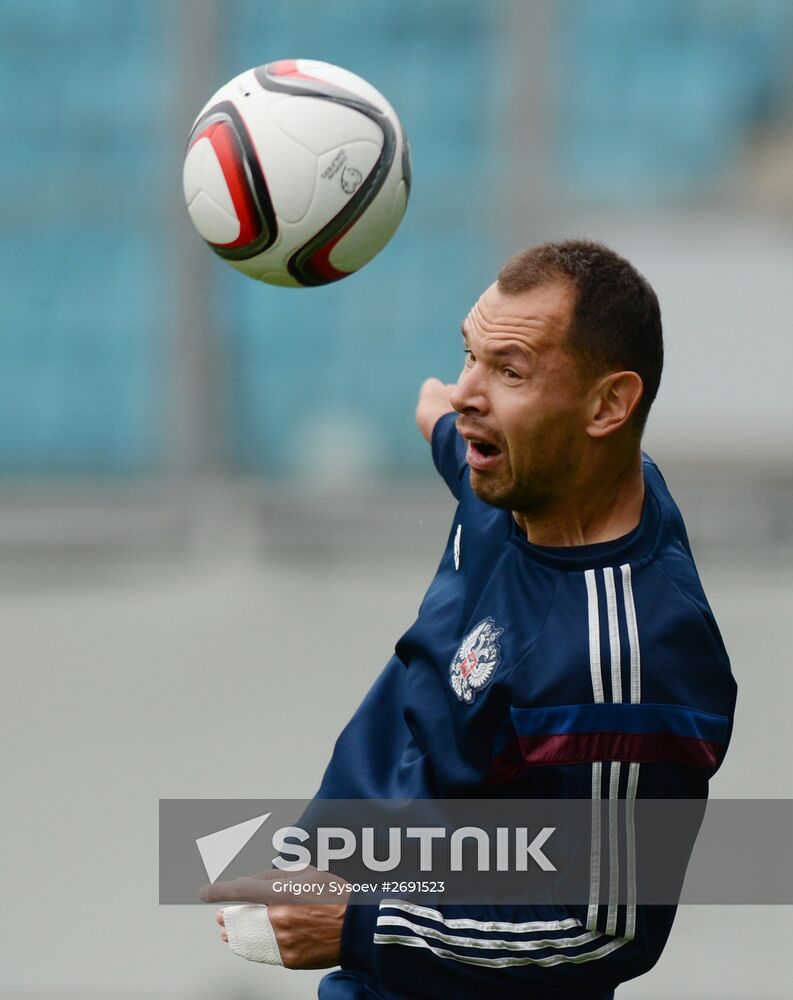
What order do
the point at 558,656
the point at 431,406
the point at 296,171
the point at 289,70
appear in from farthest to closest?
the point at 431,406
the point at 289,70
the point at 296,171
the point at 558,656

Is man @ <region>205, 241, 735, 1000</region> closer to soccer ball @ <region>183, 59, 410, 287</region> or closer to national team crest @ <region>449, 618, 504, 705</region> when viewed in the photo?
national team crest @ <region>449, 618, 504, 705</region>

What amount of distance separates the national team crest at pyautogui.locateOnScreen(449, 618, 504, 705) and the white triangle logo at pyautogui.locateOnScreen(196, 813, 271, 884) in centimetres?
92

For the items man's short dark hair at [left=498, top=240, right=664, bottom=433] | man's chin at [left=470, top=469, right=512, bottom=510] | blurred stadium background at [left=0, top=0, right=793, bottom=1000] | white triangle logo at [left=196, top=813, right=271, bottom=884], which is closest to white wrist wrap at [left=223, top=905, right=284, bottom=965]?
white triangle logo at [left=196, top=813, right=271, bottom=884]

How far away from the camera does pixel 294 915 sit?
3.15 metres

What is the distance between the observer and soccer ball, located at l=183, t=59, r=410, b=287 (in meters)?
3.67

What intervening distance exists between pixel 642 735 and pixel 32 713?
16.1 ft

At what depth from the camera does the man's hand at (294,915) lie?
3154mm

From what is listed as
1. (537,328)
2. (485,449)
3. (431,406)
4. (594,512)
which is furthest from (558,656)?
(431,406)

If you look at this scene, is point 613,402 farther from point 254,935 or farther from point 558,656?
point 254,935

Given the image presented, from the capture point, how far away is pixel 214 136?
12.2ft

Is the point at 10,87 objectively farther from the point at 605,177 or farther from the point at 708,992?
the point at 708,992

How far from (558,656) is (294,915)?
735 millimetres
